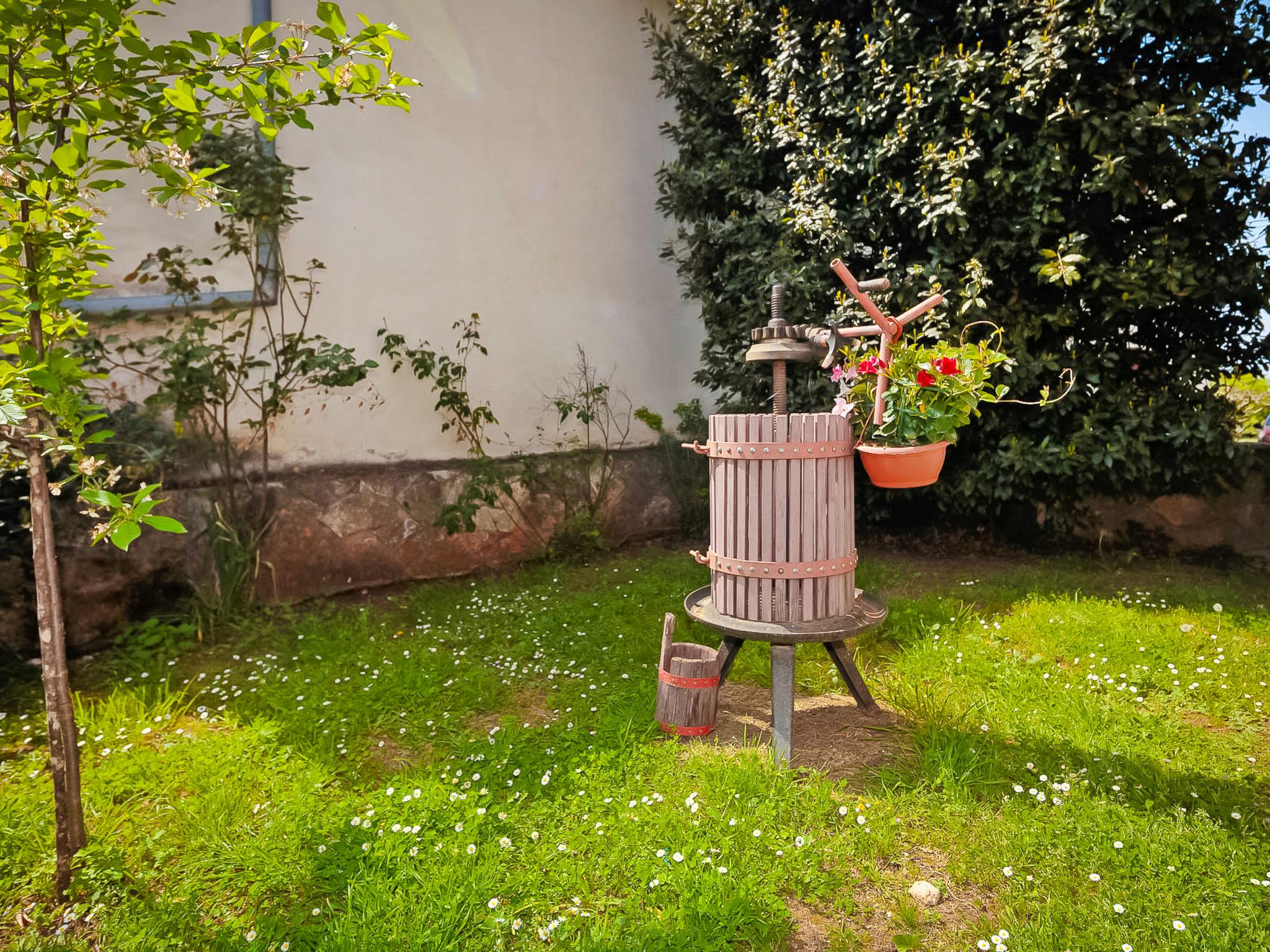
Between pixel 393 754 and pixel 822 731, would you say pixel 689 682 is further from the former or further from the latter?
pixel 393 754

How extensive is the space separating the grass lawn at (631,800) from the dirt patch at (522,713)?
0.02 meters

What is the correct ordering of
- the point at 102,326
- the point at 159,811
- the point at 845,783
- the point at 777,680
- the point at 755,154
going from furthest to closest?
the point at 755,154
the point at 102,326
the point at 777,680
the point at 845,783
the point at 159,811

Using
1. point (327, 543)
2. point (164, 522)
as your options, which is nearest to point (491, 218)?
point (327, 543)

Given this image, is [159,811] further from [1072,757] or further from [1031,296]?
[1031,296]

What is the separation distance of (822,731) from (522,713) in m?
1.35

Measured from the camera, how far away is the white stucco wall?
4.89m

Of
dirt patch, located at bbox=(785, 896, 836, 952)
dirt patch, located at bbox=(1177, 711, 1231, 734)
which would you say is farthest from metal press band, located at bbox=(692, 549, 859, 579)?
dirt patch, located at bbox=(1177, 711, 1231, 734)

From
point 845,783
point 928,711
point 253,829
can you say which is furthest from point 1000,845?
point 253,829

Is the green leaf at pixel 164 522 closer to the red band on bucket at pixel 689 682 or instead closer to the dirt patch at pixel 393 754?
the dirt patch at pixel 393 754

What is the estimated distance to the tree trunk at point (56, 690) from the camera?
7.13ft

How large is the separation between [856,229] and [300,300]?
396 centimetres

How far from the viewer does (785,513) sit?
2662mm

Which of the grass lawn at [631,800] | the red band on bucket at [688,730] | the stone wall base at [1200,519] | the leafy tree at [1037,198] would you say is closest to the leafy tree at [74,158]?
the grass lawn at [631,800]

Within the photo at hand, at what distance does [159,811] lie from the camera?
2.52m
